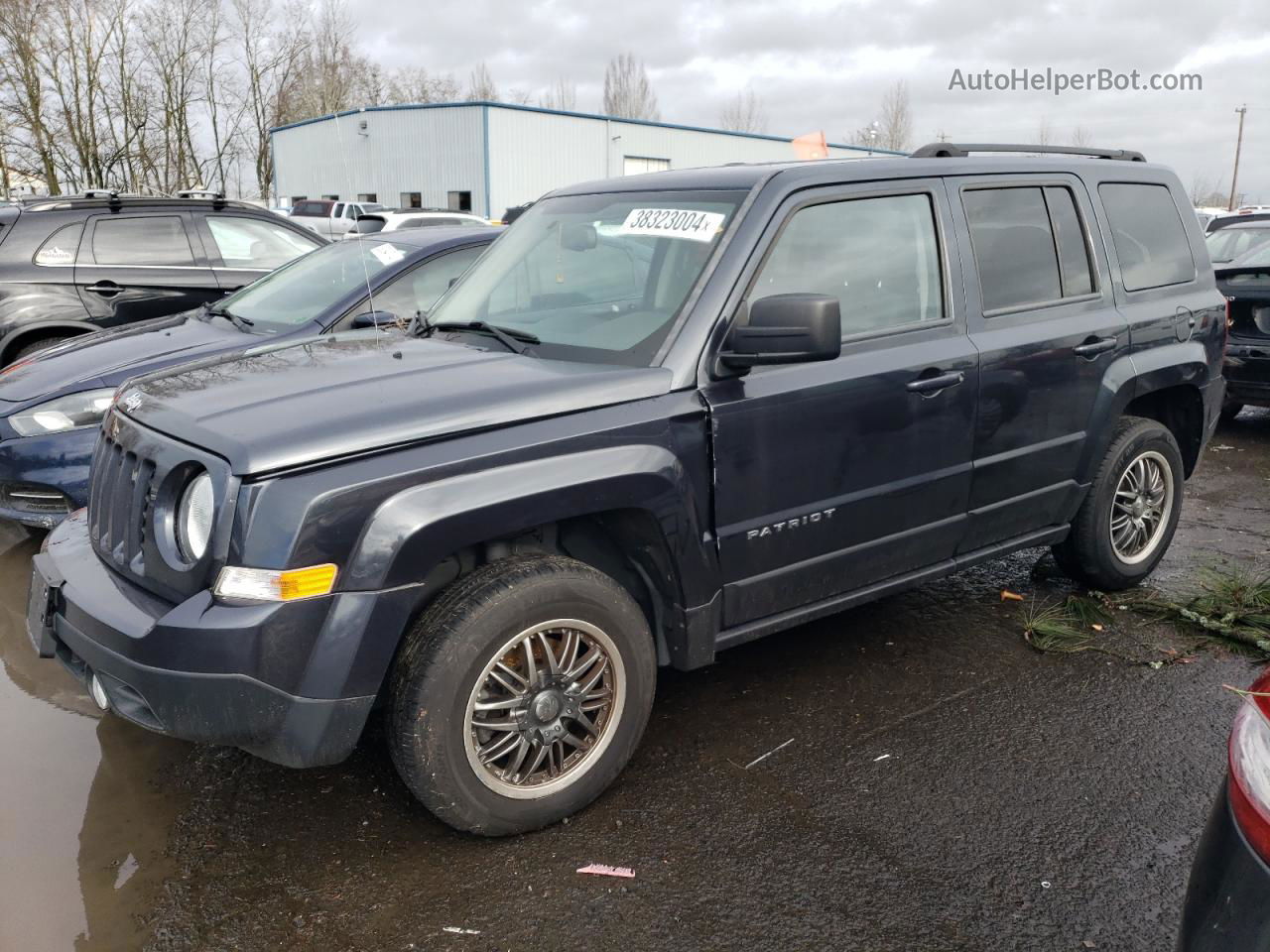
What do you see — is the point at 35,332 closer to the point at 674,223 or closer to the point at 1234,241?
the point at 674,223

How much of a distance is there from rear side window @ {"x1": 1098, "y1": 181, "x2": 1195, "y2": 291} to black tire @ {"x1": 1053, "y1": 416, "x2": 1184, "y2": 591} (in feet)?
2.17

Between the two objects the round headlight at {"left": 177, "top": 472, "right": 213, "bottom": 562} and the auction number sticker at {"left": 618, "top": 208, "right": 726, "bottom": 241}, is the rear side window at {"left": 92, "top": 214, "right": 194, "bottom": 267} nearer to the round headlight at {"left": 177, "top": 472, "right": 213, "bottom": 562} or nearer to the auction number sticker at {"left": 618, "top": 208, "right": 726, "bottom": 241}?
the auction number sticker at {"left": 618, "top": 208, "right": 726, "bottom": 241}

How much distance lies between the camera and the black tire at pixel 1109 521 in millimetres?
4434

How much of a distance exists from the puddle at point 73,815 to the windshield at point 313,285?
228 cm

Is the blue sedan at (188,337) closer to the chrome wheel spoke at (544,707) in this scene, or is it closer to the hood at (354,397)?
the hood at (354,397)

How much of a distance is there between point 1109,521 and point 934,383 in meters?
1.51

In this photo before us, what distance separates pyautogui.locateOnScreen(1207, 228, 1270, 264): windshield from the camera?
8995 mm

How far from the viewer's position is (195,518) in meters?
2.67

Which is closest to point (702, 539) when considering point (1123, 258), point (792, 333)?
point (792, 333)

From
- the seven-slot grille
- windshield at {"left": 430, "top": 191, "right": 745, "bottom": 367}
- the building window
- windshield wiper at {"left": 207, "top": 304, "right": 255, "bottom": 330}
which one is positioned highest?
the building window

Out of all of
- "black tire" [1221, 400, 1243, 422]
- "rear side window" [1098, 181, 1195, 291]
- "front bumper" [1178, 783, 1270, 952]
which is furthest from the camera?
"black tire" [1221, 400, 1243, 422]

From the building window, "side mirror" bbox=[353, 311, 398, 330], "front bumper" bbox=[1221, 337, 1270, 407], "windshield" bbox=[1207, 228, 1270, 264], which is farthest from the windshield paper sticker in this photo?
the building window

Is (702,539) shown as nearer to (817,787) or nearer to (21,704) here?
(817,787)

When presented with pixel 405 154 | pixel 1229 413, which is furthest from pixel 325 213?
pixel 1229 413
